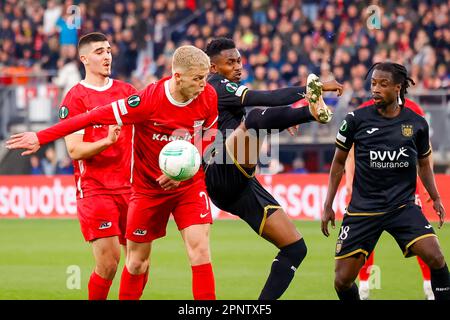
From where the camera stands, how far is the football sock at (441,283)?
8133 millimetres

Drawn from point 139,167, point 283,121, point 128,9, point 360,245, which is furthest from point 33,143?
point 128,9

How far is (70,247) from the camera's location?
611 inches

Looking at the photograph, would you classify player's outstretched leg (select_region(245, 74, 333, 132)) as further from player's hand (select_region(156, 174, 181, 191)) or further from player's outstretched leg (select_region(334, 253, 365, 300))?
player's outstretched leg (select_region(334, 253, 365, 300))

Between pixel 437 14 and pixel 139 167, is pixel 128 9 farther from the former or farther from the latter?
pixel 139 167

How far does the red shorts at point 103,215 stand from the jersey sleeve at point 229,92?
50.5 inches

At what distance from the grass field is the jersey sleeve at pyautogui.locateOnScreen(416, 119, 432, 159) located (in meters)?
2.47

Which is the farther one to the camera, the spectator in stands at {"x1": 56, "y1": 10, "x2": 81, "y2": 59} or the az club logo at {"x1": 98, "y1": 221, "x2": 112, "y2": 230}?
the spectator in stands at {"x1": 56, "y1": 10, "x2": 81, "y2": 59}

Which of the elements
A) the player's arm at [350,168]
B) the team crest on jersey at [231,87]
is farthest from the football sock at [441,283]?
the player's arm at [350,168]

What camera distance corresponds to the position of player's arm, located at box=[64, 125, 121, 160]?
8305 millimetres

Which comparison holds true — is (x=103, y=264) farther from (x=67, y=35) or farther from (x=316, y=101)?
(x=67, y=35)

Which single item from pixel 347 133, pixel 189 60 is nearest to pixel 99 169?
pixel 189 60

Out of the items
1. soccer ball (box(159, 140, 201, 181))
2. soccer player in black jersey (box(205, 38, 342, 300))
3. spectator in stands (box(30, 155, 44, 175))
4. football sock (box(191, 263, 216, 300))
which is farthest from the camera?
spectator in stands (box(30, 155, 44, 175))

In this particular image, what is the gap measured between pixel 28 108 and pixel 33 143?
1443cm

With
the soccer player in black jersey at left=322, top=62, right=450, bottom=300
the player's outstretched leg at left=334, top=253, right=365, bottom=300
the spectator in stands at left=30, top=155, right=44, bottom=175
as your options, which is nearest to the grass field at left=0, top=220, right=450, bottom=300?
the player's outstretched leg at left=334, top=253, right=365, bottom=300
